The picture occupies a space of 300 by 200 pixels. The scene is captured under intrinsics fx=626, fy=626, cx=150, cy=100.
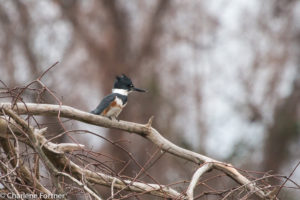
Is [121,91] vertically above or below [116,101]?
above

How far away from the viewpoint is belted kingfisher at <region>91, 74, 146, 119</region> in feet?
17.7

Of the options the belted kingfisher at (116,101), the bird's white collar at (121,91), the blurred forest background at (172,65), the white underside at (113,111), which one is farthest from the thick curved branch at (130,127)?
the blurred forest background at (172,65)

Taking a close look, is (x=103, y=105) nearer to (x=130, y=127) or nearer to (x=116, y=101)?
(x=116, y=101)

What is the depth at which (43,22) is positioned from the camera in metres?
15.1

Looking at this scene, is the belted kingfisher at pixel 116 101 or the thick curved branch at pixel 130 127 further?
the belted kingfisher at pixel 116 101

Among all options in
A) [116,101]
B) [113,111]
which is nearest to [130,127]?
[113,111]

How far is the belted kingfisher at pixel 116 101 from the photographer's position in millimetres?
5410

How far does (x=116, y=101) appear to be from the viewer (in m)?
5.63

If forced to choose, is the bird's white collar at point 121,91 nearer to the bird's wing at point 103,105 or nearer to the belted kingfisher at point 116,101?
the belted kingfisher at point 116,101

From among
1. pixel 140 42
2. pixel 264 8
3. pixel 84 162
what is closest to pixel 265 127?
pixel 264 8

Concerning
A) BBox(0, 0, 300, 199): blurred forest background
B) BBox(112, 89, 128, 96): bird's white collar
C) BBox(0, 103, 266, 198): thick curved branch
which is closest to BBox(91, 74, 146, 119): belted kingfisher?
BBox(112, 89, 128, 96): bird's white collar

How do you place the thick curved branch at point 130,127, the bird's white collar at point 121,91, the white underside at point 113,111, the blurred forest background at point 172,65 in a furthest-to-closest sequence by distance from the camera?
1. the blurred forest background at point 172,65
2. the bird's white collar at point 121,91
3. the white underside at point 113,111
4. the thick curved branch at point 130,127

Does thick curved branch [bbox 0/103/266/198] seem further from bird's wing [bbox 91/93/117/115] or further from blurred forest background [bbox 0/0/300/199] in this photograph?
blurred forest background [bbox 0/0/300/199]

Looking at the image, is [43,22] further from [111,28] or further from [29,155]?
[29,155]
